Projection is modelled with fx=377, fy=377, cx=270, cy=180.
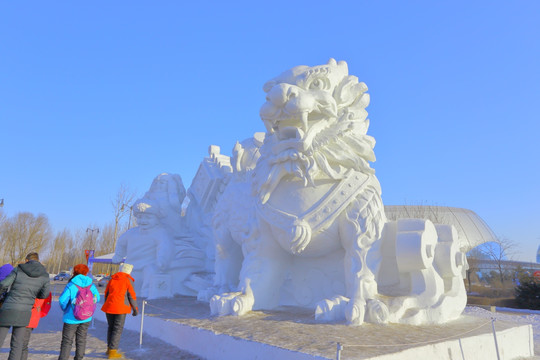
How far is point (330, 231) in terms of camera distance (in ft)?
12.1

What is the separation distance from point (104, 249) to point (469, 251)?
104 feet

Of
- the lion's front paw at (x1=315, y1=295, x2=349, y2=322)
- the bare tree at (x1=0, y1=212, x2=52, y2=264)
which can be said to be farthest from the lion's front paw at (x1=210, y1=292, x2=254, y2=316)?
the bare tree at (x1=0, y1=212, x2=52, y2=264)

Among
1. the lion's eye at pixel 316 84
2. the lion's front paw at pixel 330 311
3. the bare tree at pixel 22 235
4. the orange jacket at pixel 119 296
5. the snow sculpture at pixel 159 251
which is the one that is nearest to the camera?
the lion's front paw at pixel 330 311

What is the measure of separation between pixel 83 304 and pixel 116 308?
0.45 m

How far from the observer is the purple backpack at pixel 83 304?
297cm

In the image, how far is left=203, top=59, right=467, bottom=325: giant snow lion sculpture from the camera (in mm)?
3553

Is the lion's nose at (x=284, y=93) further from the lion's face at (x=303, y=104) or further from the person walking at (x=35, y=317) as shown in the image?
the person walking at (x=35, y=317)

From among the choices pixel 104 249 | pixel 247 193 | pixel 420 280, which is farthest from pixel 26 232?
pixel 420 280

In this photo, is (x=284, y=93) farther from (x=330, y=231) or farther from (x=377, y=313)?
(x=377, y=313)

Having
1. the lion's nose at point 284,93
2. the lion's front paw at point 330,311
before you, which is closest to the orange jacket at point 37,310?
the lion's front paw at point 330,311

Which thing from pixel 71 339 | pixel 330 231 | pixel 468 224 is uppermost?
pixel 468 224

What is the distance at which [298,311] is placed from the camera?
3.91 metres

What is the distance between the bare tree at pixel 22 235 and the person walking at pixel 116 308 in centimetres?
2633

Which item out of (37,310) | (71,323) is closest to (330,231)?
(71,323)
